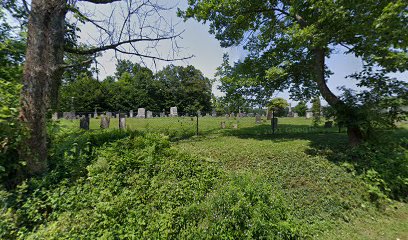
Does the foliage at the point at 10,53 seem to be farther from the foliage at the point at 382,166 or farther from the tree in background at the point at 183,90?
the tree in background at the point at 183,90

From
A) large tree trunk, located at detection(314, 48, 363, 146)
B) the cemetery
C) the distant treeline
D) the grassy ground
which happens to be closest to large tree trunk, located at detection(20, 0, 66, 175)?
the cemetery

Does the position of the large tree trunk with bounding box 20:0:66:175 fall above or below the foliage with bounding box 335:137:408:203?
above

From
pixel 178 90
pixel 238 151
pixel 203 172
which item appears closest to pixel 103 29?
pixel 203 172

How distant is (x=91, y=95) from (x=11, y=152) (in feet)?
137

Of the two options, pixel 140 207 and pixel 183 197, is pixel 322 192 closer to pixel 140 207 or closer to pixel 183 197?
pixel 183 197

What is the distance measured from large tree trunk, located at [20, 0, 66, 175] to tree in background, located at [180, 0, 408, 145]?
6048mm

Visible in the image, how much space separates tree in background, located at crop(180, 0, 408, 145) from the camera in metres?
5.02

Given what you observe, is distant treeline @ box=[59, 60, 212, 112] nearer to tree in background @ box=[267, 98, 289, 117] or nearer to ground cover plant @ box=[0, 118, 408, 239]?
tree in background @ box=[267, 98, 289, 117]

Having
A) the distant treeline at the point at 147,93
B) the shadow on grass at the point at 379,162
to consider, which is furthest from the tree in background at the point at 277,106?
the distant treeline at the point at 147,93

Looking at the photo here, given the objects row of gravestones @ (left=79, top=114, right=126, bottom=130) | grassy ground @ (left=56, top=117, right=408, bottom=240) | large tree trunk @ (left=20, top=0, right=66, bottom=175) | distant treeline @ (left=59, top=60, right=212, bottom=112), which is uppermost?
distant treeline @ (left=59, top=60, right=212, bottom=112)

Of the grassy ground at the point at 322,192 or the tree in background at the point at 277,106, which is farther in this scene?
the tree in background at the point at 277,106

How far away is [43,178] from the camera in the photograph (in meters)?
3.39

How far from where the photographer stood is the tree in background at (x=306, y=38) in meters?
5.02

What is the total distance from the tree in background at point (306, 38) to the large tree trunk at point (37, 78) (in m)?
6.05
